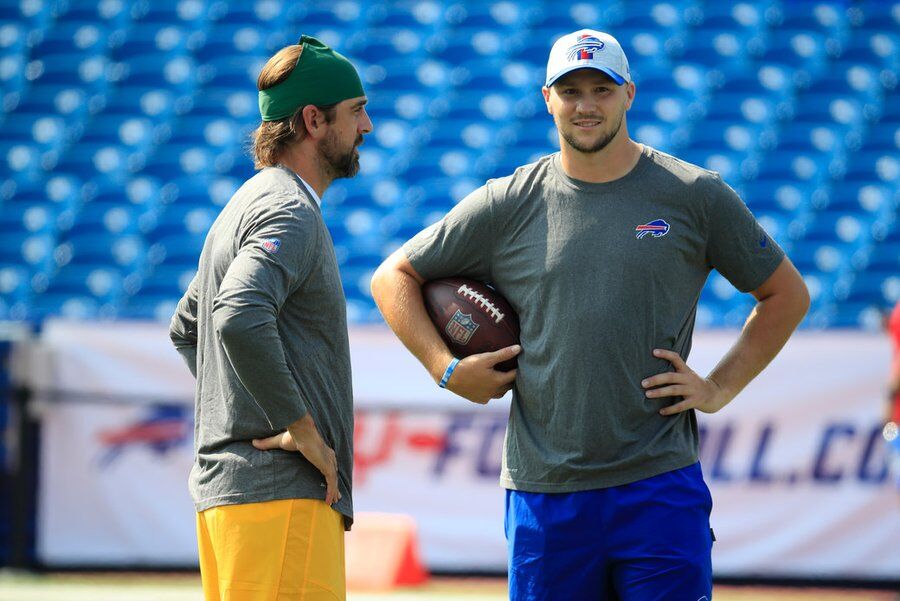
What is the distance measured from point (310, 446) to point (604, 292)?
0.80 metres

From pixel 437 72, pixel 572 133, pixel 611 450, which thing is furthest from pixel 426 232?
pixel 437 72

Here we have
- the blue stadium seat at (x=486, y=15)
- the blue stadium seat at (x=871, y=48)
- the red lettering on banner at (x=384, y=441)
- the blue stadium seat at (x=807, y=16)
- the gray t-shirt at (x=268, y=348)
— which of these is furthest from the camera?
the blue stadium seat at (x=486, y=15)

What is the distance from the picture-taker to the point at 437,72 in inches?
396

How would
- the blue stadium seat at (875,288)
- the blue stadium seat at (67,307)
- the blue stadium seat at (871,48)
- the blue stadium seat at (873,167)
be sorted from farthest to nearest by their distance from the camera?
1. the blue stadium seat at (871,48)
2. the blue stadium seat at (873,167)
3. the blue stadium seat at (67,307)
4. the blue stadium seat at (875,288)

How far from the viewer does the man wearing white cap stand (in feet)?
9.43

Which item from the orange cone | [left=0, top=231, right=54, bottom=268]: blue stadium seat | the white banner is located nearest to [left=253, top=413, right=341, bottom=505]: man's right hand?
the orange cone

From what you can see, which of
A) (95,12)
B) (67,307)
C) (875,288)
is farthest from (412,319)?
(95,12)

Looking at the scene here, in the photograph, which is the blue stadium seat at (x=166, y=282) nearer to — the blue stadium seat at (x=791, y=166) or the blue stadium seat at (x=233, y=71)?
the blue stadium seat at (x=233, y=71)

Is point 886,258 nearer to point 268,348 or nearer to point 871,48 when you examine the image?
point 871,48

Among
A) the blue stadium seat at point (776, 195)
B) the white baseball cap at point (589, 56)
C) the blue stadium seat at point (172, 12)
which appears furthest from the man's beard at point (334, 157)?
the blue stadium seat at point (172, 12)

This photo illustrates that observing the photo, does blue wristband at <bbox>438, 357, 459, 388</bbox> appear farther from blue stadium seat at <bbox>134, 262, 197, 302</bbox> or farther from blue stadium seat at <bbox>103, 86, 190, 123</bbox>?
blue stadium seat at <bbox>103, 86, 190, 123</bbox>

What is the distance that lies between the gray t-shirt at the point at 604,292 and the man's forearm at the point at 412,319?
8.1 inches

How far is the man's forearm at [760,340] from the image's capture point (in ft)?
10.1

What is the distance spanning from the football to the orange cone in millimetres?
3726
